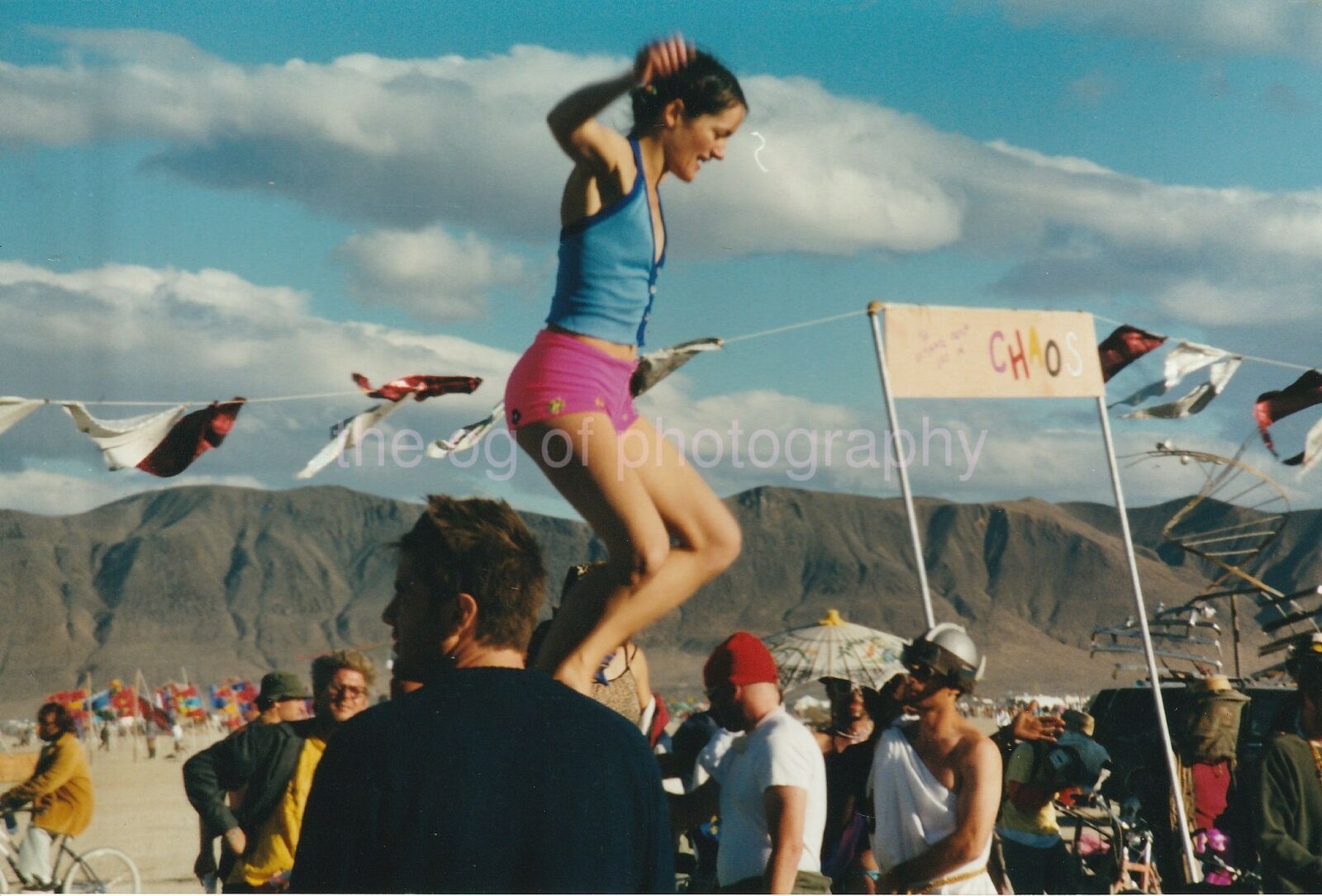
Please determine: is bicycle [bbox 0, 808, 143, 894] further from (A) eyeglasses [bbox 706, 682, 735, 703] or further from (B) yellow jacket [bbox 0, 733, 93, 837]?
(A) eyeglasses [bbox 706, 682, 735, 703]

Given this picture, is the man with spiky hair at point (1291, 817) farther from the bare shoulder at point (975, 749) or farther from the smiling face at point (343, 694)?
the smiling face at point (343, 694)

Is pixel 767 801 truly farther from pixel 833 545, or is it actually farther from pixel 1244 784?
pixel 833 545

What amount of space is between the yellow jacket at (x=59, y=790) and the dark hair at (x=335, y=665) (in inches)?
168

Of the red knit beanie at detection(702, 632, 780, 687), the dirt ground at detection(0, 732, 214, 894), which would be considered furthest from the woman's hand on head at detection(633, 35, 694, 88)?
the dirt ground at detection(0, 732, 214, 894)

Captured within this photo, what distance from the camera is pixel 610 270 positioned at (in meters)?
3.28

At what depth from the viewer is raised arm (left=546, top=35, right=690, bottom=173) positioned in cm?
314

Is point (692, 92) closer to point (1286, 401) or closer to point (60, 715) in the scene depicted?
point (1286, 401)

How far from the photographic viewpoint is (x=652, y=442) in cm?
337

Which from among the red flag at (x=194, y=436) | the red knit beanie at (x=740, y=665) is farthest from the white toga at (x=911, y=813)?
the red flag at (x=194, y=436)

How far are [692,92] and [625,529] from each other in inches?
40.3

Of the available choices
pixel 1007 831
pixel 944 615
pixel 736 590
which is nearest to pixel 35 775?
pixel 1007 831

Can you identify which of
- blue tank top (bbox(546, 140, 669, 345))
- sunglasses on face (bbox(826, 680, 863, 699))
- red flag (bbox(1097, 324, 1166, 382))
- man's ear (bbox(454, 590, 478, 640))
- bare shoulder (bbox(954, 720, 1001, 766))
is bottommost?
bare shoulder (bbox(954, 720, 1001, 766))

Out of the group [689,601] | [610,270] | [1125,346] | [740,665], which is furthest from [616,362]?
[689,601]

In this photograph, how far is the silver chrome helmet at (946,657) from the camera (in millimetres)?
4520
